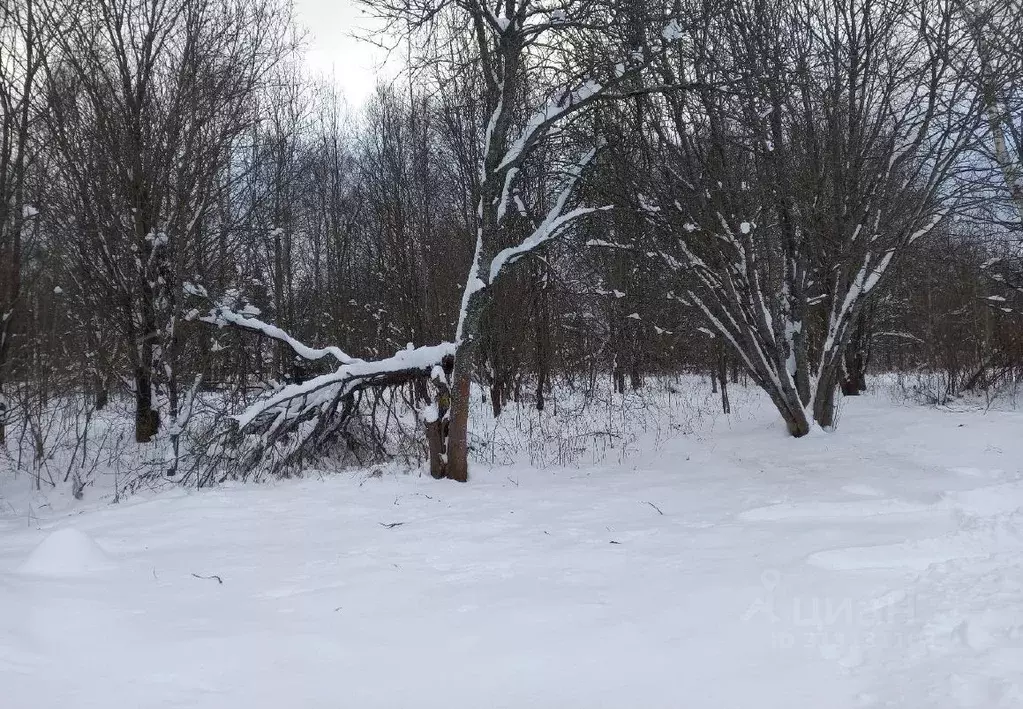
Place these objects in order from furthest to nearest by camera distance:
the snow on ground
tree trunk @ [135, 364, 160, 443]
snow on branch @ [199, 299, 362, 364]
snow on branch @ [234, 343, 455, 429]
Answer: tree trunk @ [135, 364, 160, 443], snow on branch @ [199, 299, 362, 364], snow on branch @ [234, 343, 455, 429], the snow on ground

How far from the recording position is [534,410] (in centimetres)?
1598

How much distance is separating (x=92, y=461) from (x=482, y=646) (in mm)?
9439

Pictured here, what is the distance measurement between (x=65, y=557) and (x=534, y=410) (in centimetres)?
1217

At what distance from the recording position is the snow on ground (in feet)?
9.07

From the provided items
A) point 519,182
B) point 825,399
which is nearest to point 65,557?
point 519,182

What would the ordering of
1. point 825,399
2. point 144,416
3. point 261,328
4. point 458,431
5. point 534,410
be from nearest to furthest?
point 458,431 → point 261,328 → point 825,399 → point 144,416 → point 534,410

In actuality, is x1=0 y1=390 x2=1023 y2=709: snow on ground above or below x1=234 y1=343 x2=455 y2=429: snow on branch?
below

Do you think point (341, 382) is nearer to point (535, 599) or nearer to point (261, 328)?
point (261, 328)

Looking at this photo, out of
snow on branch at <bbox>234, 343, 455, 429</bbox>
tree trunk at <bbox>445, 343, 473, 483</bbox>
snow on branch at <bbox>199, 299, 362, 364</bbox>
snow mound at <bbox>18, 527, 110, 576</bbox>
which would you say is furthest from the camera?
snow on branch at <bbox>199, 299, 362, 364</bbox>

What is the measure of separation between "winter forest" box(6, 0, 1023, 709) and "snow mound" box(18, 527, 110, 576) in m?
0.02

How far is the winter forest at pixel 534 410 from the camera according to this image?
3102 millimetres

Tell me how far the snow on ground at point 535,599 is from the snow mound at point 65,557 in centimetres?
1

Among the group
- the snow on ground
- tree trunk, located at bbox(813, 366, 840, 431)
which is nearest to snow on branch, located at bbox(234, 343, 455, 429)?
the snow on ground

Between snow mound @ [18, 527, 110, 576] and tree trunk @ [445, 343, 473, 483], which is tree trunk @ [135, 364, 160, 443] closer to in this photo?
tree trunk @ [445, 343, 473, 483]
